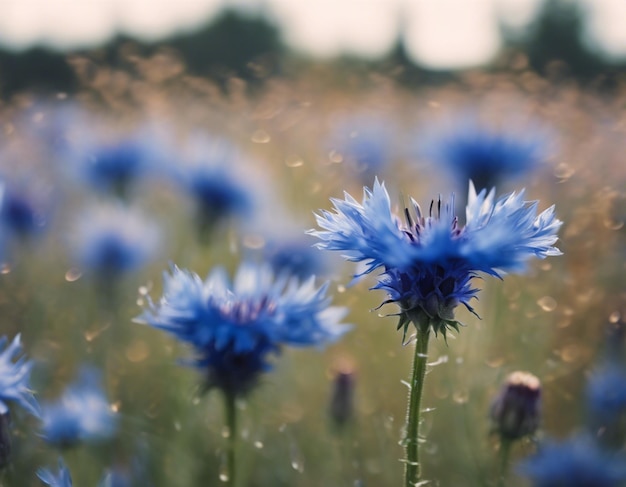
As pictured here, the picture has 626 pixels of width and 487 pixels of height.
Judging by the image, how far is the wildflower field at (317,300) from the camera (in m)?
0.72

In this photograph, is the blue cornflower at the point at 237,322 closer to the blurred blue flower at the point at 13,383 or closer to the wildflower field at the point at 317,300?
the wildflower field at the point at 317,300

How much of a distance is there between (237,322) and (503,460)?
14.7 inches

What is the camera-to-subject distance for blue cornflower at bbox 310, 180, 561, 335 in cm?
66

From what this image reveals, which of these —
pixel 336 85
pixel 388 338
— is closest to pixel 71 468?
pixel 388 338

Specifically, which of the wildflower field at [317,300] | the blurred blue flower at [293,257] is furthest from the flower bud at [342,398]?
the blurred blue flower at [293,257]

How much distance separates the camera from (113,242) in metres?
1.74

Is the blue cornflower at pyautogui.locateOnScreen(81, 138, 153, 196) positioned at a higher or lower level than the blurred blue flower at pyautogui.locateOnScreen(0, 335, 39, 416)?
higher

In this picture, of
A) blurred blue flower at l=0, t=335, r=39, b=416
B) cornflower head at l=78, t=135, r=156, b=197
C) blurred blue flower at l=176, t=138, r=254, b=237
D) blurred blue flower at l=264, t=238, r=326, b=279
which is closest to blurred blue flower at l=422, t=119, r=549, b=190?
blurred blue flower at l=264, t=238, r=326, b=279

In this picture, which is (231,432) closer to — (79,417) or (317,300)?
(317,300)

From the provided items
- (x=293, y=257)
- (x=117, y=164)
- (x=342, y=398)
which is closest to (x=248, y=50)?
(x=117, y=164)

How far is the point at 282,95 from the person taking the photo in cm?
231

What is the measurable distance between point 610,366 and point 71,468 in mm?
847

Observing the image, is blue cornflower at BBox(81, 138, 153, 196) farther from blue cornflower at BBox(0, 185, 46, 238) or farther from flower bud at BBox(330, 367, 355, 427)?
flower bud at BBox(330, 367, 355, 427)

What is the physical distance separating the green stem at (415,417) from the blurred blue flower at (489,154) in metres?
1.05
